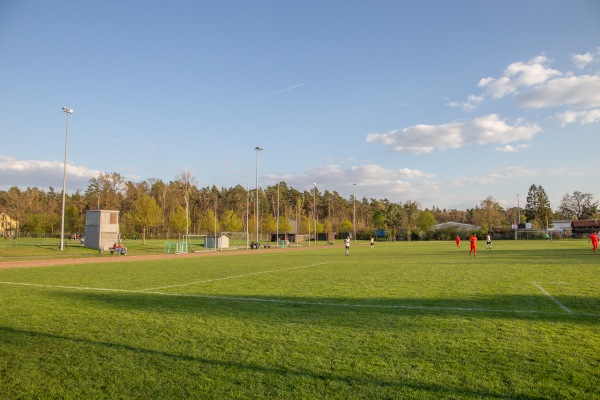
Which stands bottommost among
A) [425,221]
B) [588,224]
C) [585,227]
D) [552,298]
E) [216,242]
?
[552,298]

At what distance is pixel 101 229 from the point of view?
126ft

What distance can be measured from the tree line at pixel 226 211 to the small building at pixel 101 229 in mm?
14988

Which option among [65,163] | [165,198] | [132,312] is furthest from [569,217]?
[132,312]

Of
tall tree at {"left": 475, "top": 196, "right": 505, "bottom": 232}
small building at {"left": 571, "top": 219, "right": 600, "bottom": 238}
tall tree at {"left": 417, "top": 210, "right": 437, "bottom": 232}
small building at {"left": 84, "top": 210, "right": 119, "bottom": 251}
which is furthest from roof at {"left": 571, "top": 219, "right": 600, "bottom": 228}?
small building at {"left": 84, "top": 210, "right": 119, "bottom": 251}

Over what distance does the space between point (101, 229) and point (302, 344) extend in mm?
37069

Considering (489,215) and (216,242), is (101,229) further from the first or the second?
(489,215)

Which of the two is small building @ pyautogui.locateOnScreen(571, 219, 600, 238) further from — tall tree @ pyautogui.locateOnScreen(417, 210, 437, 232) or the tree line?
tall tree @ pyautogui.locateOnScreen(417, 210, 437, 232)

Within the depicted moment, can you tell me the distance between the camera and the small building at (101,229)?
38656 mm

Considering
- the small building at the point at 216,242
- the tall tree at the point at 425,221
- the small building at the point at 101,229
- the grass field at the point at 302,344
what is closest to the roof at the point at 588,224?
the tall tree at the point at 425,221

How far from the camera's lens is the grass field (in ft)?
15.5

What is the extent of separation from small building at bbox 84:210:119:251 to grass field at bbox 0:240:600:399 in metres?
28.3

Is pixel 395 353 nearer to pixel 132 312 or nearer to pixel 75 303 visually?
pixel 132 312

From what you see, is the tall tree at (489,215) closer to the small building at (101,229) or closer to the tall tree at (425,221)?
the tall tree at (425,221)

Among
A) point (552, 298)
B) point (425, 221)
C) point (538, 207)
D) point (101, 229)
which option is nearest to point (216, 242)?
point (101, 229)
